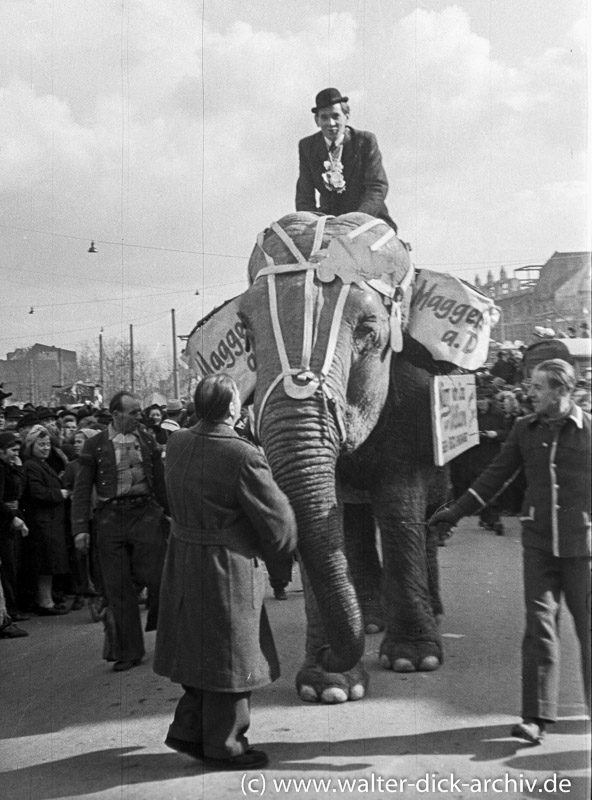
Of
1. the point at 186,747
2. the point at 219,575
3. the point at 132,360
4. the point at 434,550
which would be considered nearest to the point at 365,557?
the point at 434,550

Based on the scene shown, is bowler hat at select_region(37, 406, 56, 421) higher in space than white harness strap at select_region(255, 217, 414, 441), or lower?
lower

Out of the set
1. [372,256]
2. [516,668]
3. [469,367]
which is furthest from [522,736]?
[372,256]

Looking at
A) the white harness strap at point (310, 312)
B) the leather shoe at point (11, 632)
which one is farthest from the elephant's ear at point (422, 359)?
the leather shoe at point (11, 632)

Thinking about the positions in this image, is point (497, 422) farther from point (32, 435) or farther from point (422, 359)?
point (32, 435)

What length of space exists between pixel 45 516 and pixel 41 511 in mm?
36

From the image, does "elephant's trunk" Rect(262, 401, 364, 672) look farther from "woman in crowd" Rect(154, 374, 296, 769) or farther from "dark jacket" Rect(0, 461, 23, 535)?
"dark jacket" Rect(0, 461, 23, 535)

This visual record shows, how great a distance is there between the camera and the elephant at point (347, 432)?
3.89 m

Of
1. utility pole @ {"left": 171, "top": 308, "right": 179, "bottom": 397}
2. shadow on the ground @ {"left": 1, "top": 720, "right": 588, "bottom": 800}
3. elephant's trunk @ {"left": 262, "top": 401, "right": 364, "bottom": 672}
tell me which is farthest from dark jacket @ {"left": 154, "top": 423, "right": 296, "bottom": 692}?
utility pole @ {"left": 171, "top": 308, "right": 179, "bottom": 397}

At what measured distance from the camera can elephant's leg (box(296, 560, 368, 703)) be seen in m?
4.02

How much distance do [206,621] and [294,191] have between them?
1967 millimetres

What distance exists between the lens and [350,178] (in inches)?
167

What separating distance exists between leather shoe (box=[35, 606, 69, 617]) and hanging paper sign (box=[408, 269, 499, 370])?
2.58 meters

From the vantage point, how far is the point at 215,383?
3848 mm

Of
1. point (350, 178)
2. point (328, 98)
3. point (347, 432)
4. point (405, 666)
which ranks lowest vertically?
point (405, 666)
